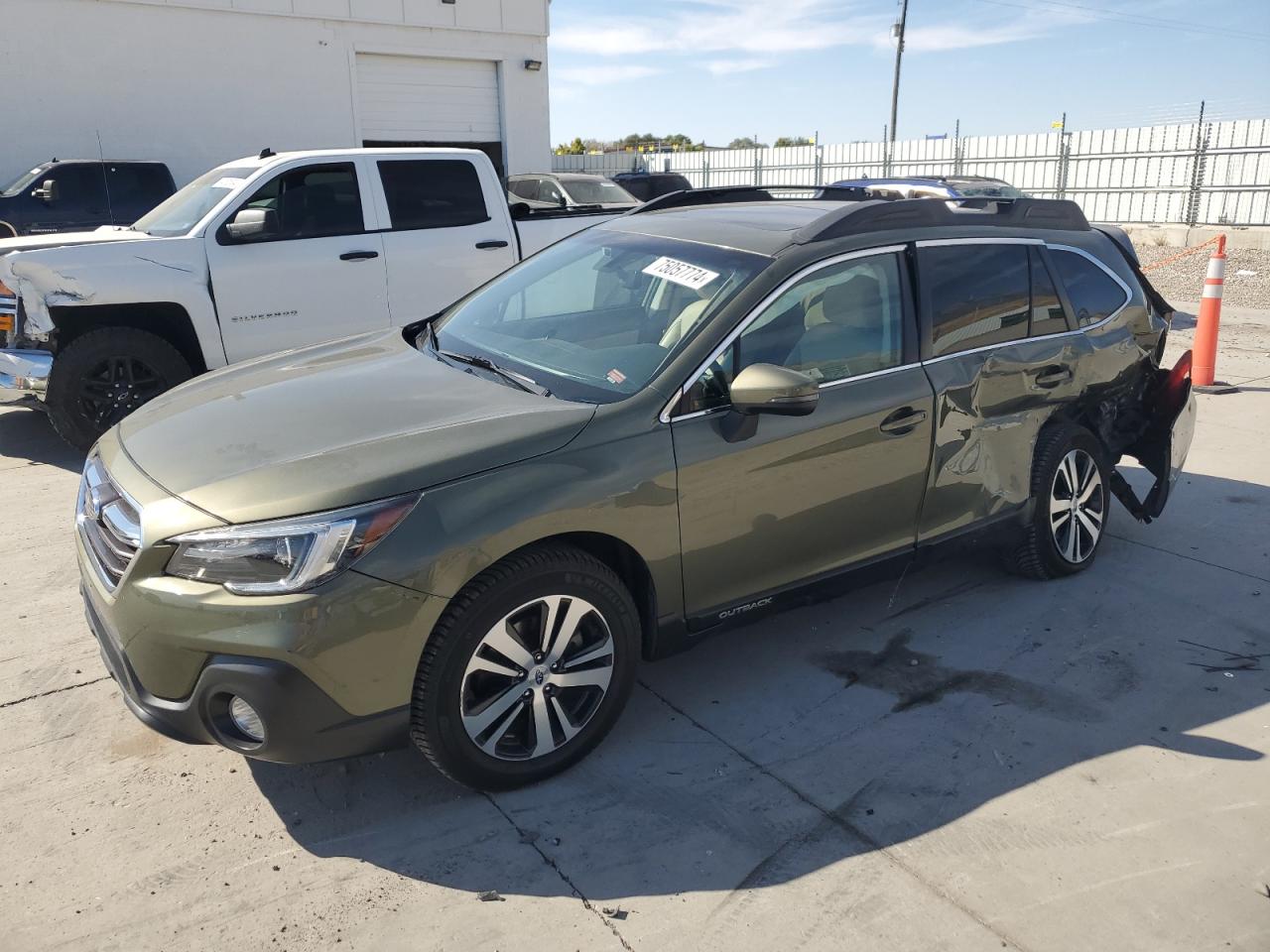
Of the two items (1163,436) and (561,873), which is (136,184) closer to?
(1163,436)

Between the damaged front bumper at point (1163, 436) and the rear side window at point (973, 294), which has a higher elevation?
the rear side window at point (973, 294)

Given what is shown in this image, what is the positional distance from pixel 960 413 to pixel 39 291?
18.4ft

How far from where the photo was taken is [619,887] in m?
2.74

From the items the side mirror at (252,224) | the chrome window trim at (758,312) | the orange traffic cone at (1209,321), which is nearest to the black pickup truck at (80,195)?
the side mirror at (252,224)

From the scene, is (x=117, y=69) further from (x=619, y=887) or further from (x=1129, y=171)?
(x=1129, y=171)

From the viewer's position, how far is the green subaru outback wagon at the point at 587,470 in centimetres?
268

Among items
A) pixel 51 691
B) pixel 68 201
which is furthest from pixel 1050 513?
pixel 68 201

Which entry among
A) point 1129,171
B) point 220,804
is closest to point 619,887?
point 220,804

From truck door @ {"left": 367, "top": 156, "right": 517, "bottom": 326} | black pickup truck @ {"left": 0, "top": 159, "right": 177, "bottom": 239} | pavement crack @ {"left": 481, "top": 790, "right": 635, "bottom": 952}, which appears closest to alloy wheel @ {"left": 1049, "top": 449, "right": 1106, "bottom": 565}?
pavement crack @ {"left": 481, "top": 790, "right": 635, "bottom": 952}

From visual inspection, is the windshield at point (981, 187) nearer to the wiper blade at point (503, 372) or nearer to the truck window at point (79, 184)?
the wiper blade at point (503, 372)

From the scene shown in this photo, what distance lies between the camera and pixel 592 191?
51.8 ft

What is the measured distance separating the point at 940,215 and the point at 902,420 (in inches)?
38.4

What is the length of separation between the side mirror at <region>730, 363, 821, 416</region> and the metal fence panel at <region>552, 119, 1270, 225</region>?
60.0 feet

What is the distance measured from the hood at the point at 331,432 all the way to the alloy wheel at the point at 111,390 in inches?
126
